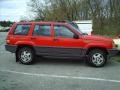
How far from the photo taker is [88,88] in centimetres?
797

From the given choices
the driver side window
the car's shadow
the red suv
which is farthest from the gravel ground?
the driver side window

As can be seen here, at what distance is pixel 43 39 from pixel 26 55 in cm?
100

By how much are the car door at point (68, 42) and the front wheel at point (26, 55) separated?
3.77 feet

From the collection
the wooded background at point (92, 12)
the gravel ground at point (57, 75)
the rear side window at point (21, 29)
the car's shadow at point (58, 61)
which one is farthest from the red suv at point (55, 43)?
the wooded background at point (92, 12)

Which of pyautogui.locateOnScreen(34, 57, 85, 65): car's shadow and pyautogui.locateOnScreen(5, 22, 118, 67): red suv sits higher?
pyautogui.locateOnScreen(5, 22, 118, 67): red suv

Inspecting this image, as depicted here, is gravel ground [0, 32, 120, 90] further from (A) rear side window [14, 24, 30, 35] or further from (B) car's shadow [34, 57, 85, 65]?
(A) rear side window [14, 24, 30, 35]

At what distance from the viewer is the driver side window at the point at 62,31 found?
37.9 ft

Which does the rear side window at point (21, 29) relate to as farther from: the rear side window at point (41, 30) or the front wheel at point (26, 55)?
the front wheel at point (26, 55)

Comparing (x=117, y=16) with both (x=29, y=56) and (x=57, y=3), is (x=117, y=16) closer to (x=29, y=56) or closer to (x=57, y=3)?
(x=57, y=3)

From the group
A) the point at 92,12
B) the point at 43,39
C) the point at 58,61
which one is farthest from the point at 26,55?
the point at 92,12

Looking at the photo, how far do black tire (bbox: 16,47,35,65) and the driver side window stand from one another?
4.37 feet

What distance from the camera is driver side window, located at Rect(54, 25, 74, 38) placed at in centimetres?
1155

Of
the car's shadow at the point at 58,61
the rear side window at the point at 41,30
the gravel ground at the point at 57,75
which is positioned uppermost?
the rear side window at the point at 41,30

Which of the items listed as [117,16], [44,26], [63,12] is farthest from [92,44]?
[63,12]
